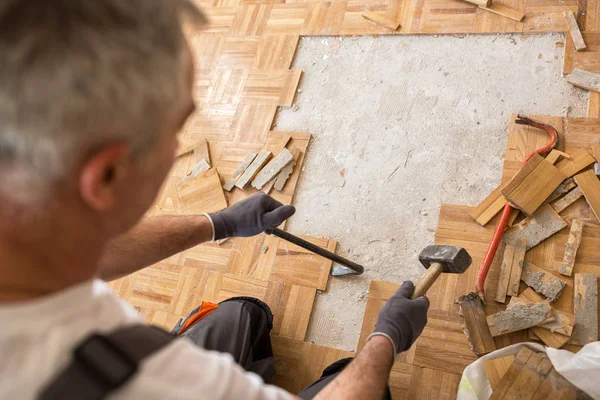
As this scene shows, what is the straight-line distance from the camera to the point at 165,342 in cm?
88

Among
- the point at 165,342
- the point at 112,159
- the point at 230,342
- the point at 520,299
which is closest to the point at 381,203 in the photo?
the point at 520,299

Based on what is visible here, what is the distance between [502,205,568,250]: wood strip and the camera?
1.85 meters

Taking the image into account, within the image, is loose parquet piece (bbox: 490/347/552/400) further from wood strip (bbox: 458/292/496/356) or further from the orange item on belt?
the orange item on belt

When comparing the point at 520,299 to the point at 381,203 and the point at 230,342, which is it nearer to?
the point at 381,203

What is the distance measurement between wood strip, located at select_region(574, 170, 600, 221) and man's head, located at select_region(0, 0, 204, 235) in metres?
1.62

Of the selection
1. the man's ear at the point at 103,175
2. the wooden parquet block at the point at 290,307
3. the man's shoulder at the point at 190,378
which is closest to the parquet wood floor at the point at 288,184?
the wooden parquet block at the point at 290,307

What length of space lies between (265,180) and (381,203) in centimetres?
56

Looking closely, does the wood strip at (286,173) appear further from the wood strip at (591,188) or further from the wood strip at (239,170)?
the wood strip at (591,188)

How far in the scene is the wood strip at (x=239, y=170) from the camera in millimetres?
2416

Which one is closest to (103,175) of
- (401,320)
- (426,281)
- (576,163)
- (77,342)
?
(77,342)

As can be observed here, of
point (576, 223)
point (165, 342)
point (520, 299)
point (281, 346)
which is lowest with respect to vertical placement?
point (281, 346)

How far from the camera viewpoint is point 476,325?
178 centimetres

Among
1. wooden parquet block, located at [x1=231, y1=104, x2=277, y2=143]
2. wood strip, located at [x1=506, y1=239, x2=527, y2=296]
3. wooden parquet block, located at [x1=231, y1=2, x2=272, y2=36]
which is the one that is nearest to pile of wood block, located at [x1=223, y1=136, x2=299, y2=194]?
wooden parquet block, located at [x1=231, y1=104, x2=277, y2=143]

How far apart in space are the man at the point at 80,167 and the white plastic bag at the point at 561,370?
1013mm
